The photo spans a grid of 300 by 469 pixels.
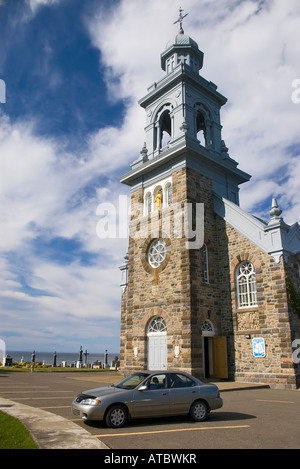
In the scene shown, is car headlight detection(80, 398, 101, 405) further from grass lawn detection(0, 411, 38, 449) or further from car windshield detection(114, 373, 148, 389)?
grass lawn detection(0, 411, 38, 449)

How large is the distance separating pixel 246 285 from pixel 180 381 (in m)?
11.2

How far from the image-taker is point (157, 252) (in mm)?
21469

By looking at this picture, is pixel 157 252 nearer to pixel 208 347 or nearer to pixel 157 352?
pixel 157 352

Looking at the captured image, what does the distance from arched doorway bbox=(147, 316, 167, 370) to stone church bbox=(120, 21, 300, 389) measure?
5 centimetres

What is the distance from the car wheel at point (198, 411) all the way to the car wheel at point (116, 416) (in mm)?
1735

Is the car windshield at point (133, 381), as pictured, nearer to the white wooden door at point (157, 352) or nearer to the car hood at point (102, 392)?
A: the car hood at point (102, 392)

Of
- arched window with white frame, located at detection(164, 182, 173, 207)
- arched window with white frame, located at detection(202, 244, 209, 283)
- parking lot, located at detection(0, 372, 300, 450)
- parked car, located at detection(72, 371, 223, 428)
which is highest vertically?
arched window with white frame, located at detection(164, 182, 173, 207)

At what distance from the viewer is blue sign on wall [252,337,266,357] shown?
17625 mm

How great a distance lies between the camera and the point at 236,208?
20.6 meters

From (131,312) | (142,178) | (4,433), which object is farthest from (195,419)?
(142,178)

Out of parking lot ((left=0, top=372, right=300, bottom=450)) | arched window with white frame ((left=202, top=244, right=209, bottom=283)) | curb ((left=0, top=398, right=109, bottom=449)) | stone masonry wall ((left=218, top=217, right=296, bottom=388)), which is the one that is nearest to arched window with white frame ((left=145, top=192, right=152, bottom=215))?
arched window with white frame ((left=202, top=244, right=209, bottom=283))

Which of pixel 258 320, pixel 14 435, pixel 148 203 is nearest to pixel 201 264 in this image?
pixel 258 320
